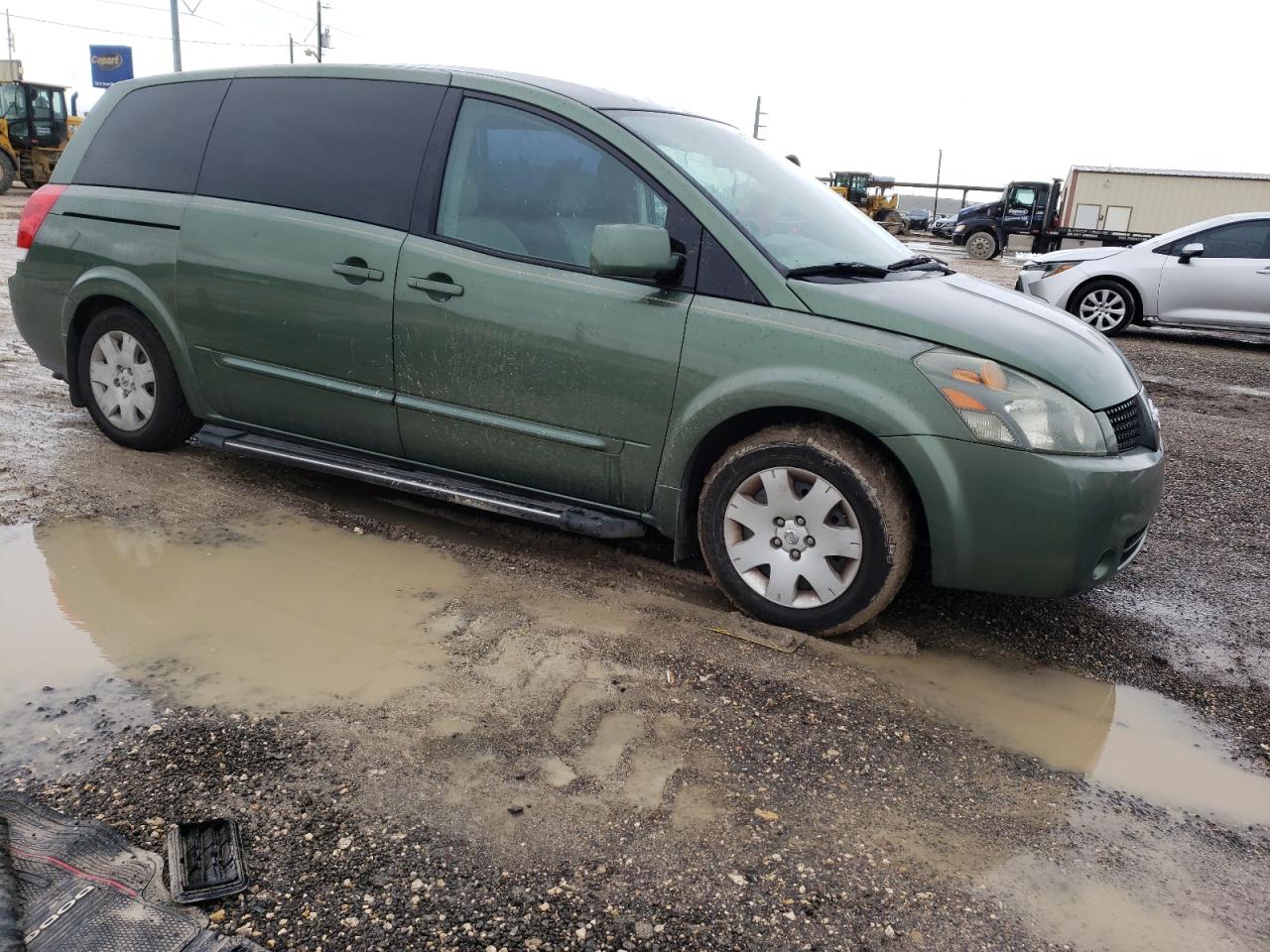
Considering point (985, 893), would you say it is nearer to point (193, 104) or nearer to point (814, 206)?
point (814, 206)

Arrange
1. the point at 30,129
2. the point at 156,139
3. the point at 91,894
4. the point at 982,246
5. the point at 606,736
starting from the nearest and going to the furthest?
the point at 91,894, the point at 606,736, the point at 156,139, the point at 30,129, the point at 982,246

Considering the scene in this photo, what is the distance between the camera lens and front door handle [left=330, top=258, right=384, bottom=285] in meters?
3.83

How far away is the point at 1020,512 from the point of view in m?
3.05

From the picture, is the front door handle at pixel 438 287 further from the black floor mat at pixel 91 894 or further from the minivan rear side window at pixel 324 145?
the black floor mat at pixel 91 894

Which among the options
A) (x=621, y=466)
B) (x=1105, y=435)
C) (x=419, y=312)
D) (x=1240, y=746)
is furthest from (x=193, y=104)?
(x=1240, y=746)

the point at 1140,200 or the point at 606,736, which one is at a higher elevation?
the point at 1140,200

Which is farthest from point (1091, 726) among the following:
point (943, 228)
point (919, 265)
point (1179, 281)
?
point (943, 228)

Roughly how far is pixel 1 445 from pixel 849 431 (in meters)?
4.22

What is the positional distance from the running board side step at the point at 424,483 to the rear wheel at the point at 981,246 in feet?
87.7

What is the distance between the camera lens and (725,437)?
348cm

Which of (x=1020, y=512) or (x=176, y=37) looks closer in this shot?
(x=1020, y=512)

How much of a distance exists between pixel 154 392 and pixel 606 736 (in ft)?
10.2

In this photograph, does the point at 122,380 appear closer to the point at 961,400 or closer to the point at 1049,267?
the point at 961,400

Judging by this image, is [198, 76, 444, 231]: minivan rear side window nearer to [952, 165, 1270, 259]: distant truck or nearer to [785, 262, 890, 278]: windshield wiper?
[785, 262, 890, 278]: windshield wiper
